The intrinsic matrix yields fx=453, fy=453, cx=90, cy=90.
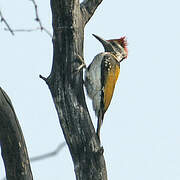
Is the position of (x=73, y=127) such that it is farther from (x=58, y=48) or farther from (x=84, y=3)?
(x=84, y=3)

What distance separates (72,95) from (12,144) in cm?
87

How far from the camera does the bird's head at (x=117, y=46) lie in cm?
753

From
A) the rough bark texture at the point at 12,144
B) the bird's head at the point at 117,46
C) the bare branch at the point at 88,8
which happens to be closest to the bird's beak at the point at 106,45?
the bird's head at the point at 117,46

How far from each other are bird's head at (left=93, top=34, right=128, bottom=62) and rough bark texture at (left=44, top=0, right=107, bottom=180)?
3086 millimetres

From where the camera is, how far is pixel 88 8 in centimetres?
484

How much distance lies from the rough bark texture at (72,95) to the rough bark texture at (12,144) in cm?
59

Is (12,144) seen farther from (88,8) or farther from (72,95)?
(88,8)

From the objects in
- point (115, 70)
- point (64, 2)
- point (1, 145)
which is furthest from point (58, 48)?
point (115, 70)

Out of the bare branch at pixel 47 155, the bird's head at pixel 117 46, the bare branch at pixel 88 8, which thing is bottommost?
the bare branch at pixel 47 155

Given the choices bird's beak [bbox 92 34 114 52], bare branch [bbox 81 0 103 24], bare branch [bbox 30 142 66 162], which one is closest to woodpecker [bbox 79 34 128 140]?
bird's beak [bbox 92 34 114 52]

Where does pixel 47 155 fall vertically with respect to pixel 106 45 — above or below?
below

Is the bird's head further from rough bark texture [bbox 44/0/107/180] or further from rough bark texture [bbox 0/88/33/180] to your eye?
rough bark texture [bbox 0/88/33/180]

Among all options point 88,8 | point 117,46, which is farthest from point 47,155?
point 117,46

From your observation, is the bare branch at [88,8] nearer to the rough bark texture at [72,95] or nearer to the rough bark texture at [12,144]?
the rough bark texture at [72,95]
